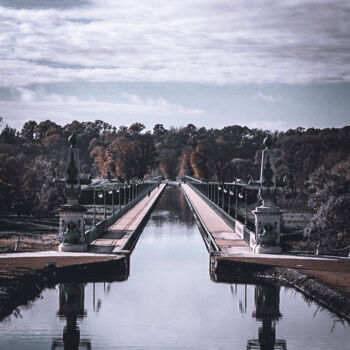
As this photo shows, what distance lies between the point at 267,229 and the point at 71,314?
1114 centimetres

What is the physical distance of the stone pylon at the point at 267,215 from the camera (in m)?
30.5

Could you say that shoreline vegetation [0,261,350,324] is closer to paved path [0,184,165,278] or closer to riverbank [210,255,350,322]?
riverbank [210,255,350,322]

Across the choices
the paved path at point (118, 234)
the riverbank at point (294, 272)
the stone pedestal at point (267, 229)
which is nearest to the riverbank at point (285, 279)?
the riverbank at point (294, 272)

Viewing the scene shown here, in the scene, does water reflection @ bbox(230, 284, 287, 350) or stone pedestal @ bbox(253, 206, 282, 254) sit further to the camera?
stone pedestal @ bbox(253, 206, 282, 254)

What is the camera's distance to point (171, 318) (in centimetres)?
2175

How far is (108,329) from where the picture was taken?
2030cm

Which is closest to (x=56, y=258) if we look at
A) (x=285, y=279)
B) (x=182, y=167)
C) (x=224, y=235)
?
(x=285, y=279)

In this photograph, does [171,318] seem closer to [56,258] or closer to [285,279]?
[285,279]

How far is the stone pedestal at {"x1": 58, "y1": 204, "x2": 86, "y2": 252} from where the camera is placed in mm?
30734

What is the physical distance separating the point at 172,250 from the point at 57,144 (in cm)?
13307

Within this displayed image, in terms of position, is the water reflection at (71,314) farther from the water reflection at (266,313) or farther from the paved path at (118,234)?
the paved path at (118,234)

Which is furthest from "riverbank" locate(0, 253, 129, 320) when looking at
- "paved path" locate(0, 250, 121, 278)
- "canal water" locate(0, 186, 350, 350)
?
"canal water" locate(0, 186, 350, 350)

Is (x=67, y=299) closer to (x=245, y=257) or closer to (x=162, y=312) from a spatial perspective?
(x=162, y=312)

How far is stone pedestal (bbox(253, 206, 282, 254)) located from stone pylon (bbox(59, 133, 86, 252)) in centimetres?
757
